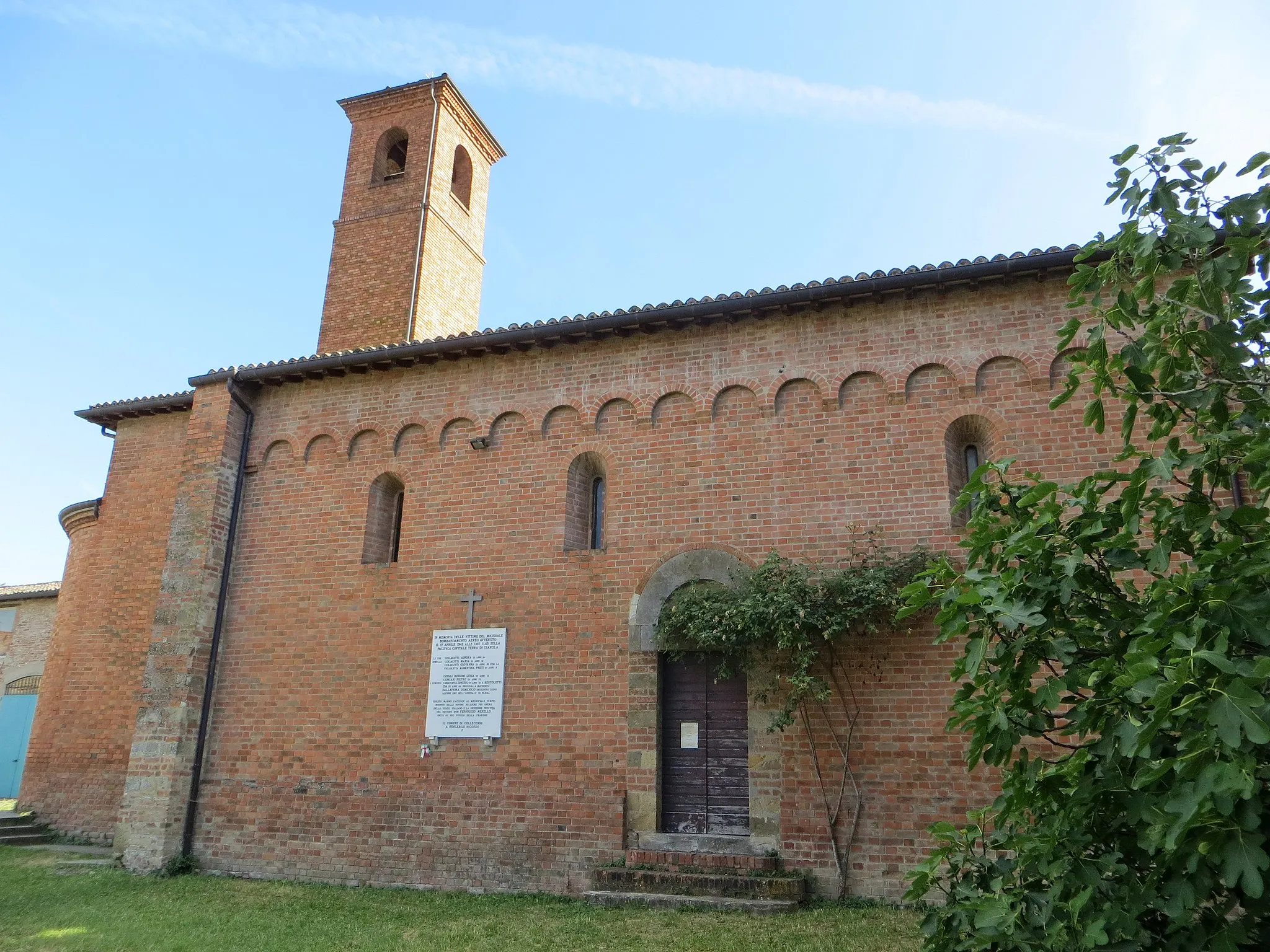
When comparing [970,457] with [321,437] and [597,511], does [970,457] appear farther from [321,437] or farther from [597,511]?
[321,437]

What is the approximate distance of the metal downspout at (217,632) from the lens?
995 cm

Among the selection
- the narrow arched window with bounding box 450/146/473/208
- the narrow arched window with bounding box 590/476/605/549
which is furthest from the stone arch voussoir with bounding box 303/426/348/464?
the narrow arched window with bounding box 450/146/473/208

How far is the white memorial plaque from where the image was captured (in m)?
9.12

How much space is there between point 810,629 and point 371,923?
15.3ft

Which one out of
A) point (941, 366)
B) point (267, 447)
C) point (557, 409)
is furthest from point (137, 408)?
point (941, 366)

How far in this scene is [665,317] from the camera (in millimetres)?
9445

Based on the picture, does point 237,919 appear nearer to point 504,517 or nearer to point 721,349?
point 504,517

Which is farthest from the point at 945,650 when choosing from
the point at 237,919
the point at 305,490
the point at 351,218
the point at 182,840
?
the point at 351,218

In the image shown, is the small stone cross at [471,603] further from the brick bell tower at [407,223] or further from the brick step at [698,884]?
the brick bell tower at [407,223]

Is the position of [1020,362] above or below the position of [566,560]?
above

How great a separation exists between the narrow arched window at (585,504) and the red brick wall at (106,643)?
6.23 metres

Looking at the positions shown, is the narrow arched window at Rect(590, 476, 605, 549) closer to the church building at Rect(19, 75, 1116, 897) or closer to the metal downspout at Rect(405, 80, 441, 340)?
the church building at Rect(19, 75, 1116, 897)

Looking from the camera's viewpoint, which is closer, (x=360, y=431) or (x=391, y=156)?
(x=360, y=431)

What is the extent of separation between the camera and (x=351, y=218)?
15859 mm
